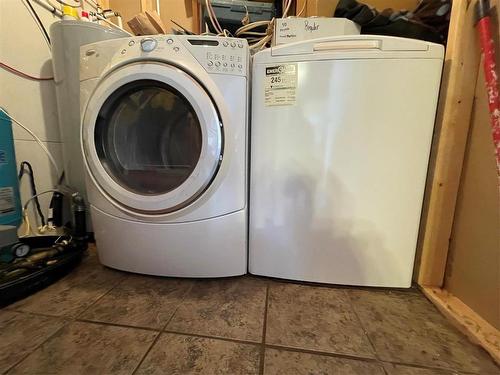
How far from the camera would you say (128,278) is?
91 centimetres

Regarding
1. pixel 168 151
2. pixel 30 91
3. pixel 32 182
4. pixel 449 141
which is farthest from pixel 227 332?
pixel 30 91

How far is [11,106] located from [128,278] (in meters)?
1.01

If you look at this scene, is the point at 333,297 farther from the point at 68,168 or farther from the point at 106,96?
the point at 68,168

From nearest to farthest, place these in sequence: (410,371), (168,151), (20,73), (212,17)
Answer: (410,371), (168,151), (20,73), (212,17)

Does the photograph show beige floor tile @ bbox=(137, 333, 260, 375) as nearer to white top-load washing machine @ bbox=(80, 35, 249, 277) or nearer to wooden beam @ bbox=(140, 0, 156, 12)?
white top-load washing machine @ bbox=(80, 35, 249, 277)

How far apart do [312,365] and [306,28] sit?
44.3 inches

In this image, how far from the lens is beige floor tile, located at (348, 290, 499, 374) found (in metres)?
0.57

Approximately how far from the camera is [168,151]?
36.7 inches

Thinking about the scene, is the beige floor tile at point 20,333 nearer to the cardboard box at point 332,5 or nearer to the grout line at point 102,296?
the grout line at point 102,296

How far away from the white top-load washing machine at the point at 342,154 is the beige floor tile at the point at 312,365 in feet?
1.05

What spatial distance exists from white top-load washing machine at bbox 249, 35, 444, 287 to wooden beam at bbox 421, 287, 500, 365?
9 centimetres

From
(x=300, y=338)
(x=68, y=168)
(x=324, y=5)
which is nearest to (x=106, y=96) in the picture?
(x=68, y=168)

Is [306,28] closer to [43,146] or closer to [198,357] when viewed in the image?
[198,357]

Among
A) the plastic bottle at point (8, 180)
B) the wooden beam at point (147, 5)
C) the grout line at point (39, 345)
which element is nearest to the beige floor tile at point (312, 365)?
the grout line at point (39, 345)
